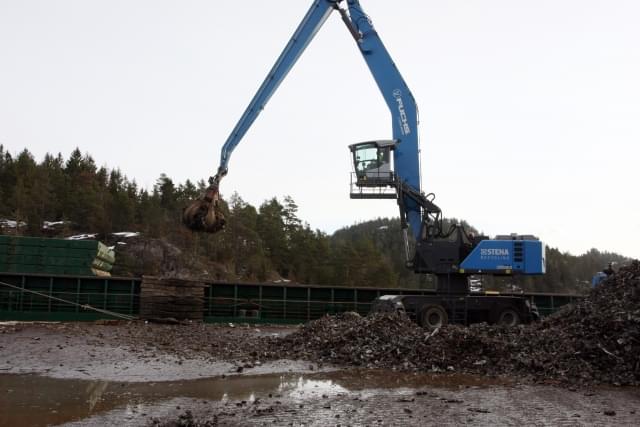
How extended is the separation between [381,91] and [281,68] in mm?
3203

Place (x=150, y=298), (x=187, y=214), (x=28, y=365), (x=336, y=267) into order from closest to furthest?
(x=28, y=365)
(x=187, y=214)
(x=150, y=298)
(x=336, y=267)

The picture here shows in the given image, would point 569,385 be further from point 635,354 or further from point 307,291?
point 307,291

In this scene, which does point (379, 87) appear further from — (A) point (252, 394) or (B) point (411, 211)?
(A) point (252, 394)

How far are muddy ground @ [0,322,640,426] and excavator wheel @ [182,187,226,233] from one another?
3929 mm

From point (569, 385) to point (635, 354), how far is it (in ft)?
4.65

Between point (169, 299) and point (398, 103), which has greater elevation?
point (398, 103)

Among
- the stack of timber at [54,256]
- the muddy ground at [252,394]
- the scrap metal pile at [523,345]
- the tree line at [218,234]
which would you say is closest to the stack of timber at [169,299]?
the muddy ground at [252,394]

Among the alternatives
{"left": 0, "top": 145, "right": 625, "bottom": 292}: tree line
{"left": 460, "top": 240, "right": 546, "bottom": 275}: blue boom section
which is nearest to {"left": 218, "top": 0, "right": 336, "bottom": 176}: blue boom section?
{"left": 460, "top": 240, "right": 546, "bottom": 275}: blue boom section

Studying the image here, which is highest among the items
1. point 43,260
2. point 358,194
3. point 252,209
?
point 252,209

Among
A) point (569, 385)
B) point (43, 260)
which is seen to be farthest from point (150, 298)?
point (569, 385)


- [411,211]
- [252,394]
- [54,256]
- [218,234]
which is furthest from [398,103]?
[218,234]

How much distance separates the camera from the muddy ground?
217 inches

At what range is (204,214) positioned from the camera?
546 inches

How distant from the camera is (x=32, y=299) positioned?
60.3ft
